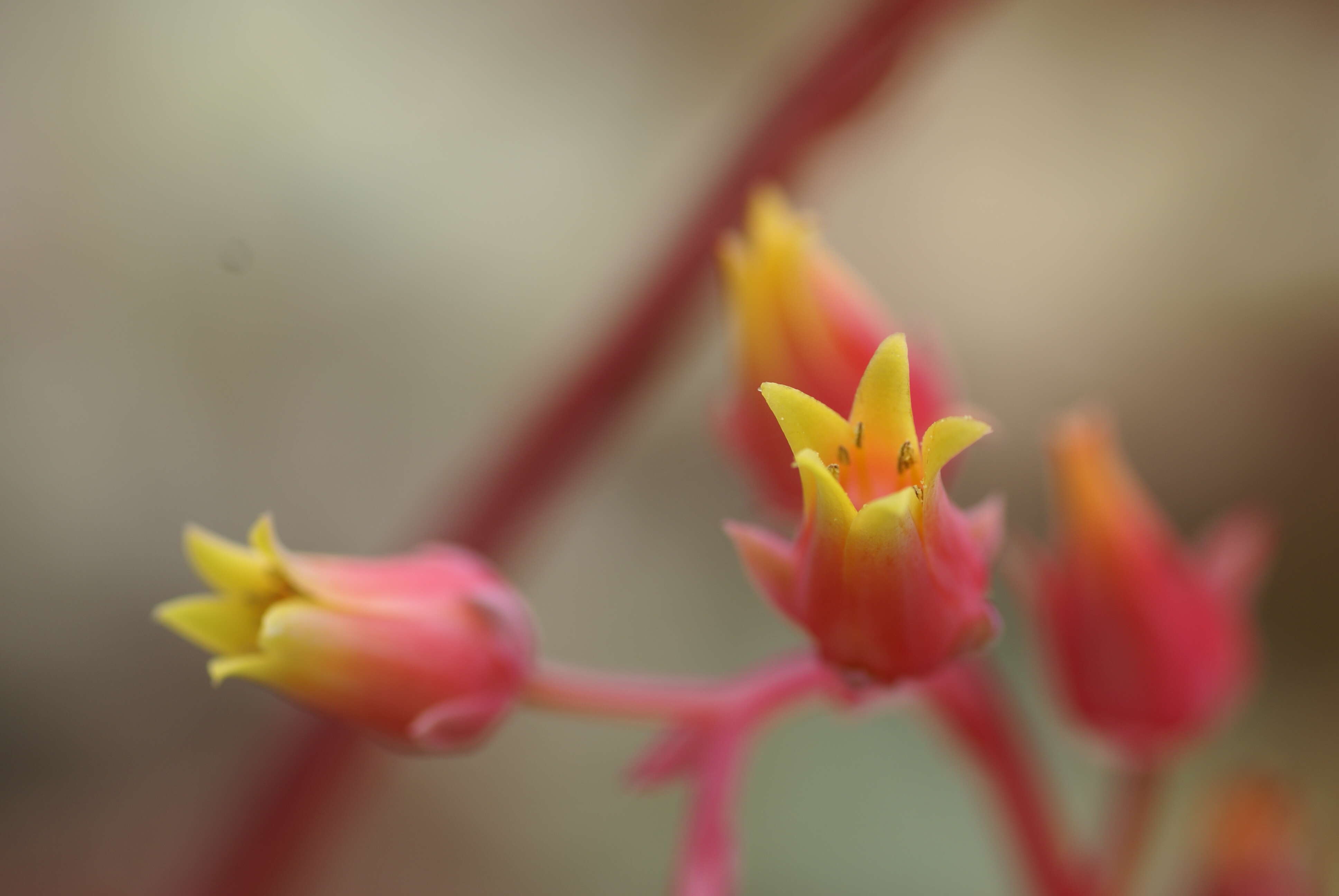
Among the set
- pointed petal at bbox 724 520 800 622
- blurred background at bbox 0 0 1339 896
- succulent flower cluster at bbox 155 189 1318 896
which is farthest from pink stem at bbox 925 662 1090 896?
blurred background at bbox 0 0 1339 896

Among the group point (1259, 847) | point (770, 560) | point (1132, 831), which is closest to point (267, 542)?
point (770, 560)

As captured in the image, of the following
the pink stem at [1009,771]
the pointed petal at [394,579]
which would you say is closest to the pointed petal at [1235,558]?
the pink stem at [1009,771]

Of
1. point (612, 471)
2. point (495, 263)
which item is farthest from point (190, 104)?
point (612, 471)

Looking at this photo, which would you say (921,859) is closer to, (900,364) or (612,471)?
(612,471)

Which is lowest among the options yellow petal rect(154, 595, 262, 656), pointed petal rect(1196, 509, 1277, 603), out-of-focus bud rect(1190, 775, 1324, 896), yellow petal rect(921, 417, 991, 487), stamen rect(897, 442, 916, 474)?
yellow petal rect(154, 595, 262, 656)

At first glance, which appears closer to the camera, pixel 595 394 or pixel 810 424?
pixel 810 424

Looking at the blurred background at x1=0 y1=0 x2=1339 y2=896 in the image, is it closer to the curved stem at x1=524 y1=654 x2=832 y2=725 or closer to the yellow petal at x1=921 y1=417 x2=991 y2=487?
the curved stem at x1=524 y1=654 x2=832 y2=725

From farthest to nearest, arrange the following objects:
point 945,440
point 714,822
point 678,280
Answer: point 678,280 < point 714,822 < point 945,440

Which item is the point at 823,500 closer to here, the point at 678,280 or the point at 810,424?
the point at 810,424
